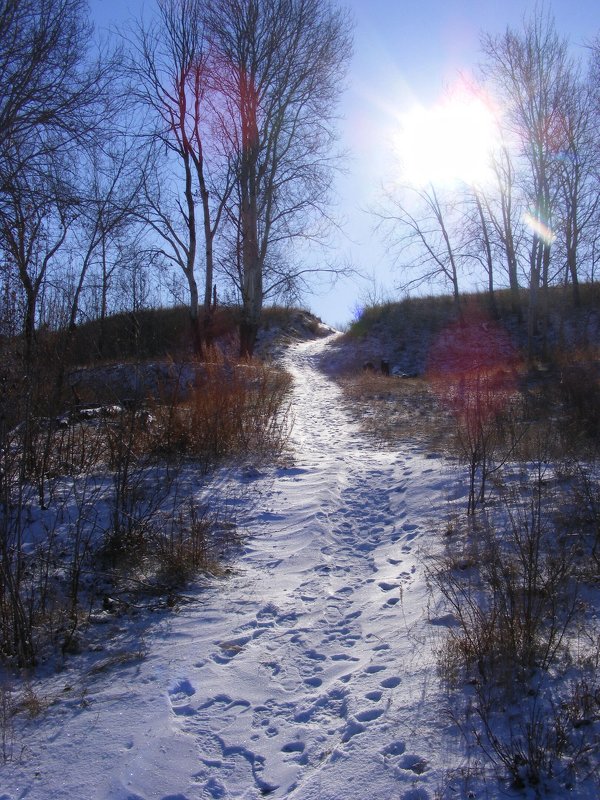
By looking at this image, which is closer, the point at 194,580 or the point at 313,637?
the point at 313,637

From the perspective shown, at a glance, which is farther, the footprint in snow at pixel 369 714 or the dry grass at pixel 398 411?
the dry grass at pixel 398 411

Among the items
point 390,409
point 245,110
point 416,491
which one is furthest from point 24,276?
point 245,110

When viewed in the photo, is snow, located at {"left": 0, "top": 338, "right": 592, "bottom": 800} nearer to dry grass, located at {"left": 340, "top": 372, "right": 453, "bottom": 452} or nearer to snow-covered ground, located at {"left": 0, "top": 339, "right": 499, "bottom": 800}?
snow-covered ground, located at {"left": 0, "top": 339, "right": 499, "bottom": 800}

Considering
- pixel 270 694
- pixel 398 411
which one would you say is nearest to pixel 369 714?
pixel 270 694

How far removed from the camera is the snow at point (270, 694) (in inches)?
100

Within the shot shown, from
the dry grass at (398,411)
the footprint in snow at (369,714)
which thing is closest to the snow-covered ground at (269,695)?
the footprint in snow at (369,714)

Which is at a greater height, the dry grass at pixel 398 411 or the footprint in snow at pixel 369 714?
the dry grass at pixel 398 411

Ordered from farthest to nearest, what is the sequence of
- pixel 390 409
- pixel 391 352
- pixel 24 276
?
pixel 391 352
pixel 390 409
pixel 24 276

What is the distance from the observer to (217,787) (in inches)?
101

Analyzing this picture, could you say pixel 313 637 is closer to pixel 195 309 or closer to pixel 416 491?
pixel 416 491

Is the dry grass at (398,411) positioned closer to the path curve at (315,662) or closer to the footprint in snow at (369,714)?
the path curve at (315,662)

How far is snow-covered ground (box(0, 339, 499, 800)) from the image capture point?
100 inches

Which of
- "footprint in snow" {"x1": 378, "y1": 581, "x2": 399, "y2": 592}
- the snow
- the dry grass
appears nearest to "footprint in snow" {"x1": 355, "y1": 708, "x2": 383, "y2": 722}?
the snow

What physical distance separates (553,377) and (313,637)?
12370mm
